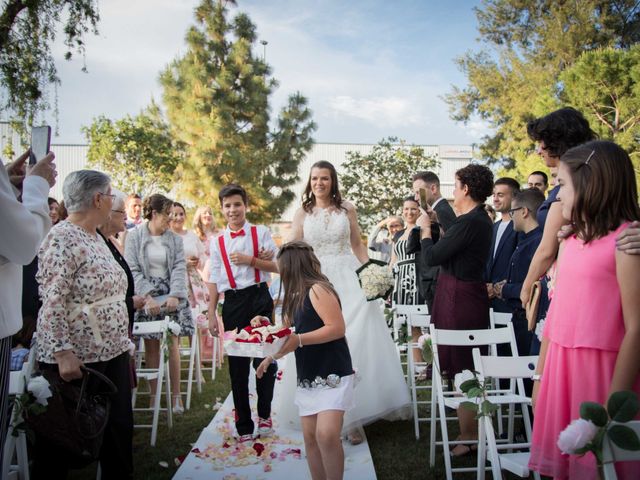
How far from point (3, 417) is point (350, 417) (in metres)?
2.89

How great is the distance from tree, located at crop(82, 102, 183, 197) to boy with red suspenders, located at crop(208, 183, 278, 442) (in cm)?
1775

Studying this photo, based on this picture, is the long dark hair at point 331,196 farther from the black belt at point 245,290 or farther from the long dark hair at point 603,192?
the long dark hair at point 603,192

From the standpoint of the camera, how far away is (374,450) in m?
4.70

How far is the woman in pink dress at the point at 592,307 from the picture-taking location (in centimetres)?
197

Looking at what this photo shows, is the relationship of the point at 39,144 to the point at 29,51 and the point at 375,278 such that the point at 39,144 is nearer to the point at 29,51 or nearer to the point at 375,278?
the point at 375,278

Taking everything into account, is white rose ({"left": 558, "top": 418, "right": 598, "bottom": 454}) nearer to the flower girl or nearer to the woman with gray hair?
the flower girl

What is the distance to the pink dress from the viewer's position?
6.75ft

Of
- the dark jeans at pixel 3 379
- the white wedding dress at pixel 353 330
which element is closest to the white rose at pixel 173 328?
the white wedding dress at pixel 353 330

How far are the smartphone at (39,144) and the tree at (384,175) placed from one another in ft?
67.7

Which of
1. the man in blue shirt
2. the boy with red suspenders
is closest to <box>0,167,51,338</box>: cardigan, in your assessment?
the boy with red suspenders

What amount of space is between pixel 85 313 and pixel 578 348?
8.36 feet

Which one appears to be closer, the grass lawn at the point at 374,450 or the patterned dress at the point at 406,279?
the grass lawn at the point at 374,450

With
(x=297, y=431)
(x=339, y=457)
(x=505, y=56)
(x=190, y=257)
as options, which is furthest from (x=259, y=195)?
(x=339, y=457)

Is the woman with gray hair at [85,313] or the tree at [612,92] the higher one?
the tree at [612,92]
